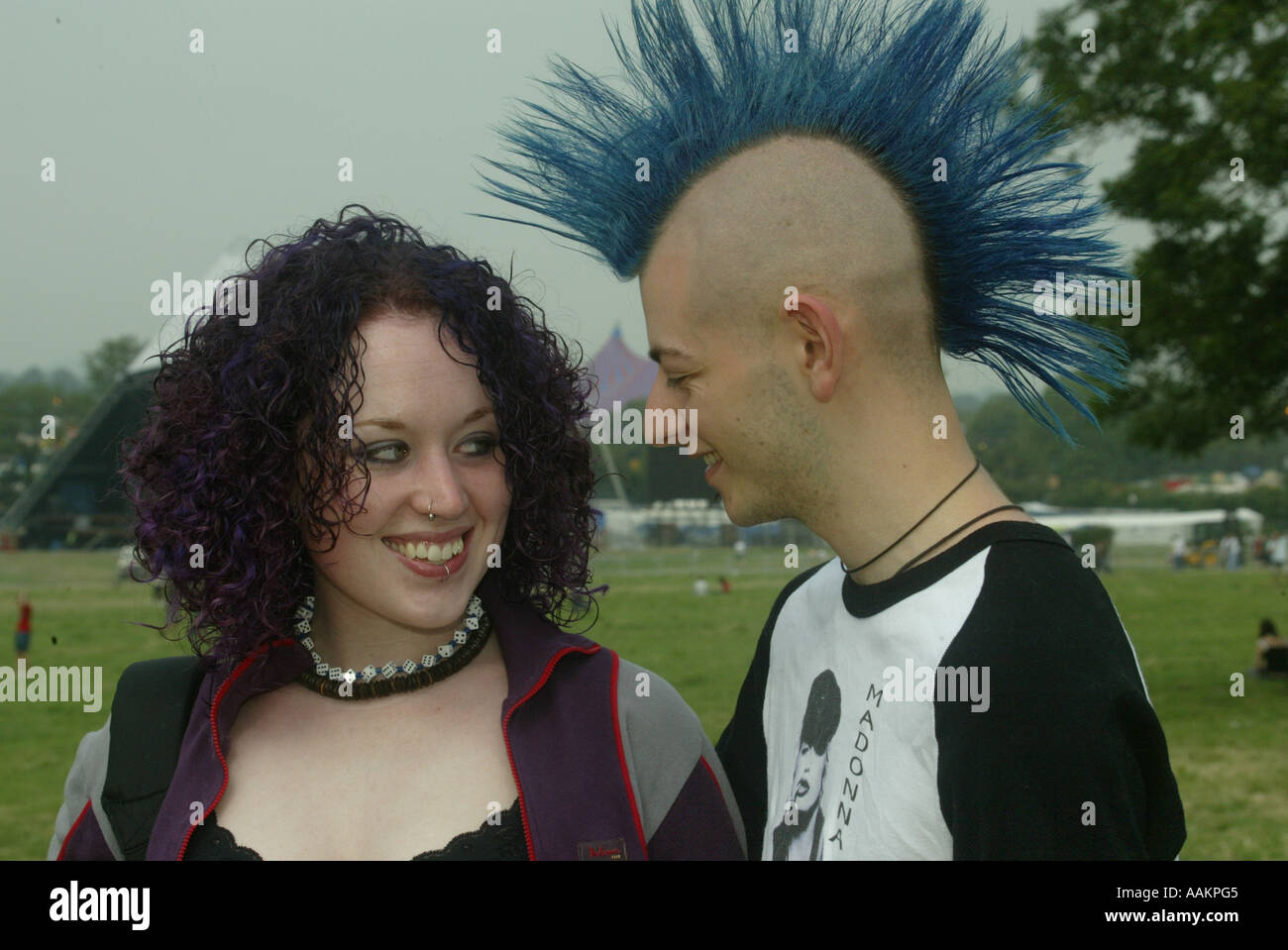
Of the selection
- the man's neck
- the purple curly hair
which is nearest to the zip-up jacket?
the purple curly hair

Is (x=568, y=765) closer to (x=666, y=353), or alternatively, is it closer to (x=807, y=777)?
(x=807, y=777)

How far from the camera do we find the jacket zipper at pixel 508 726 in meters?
2.16

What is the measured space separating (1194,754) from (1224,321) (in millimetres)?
3937

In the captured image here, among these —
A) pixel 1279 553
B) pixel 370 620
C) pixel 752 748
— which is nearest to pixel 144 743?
pixel 370 620

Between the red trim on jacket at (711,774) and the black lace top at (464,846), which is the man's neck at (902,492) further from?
the black lace top at (464,846)

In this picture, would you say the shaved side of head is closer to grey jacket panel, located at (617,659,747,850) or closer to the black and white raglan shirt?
the black and white raglan shirt

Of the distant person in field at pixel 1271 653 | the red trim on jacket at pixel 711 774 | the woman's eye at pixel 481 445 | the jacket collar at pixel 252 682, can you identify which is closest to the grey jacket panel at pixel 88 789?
the jacket collar at pixel 252 682

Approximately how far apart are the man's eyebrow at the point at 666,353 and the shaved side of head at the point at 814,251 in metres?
0.07

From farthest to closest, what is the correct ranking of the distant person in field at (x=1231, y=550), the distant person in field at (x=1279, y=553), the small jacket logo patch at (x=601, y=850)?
the distant person in field at (x=1231, y=550), the distant person in field at (x=1279, y=553), the small jacket logo patch at (x=601, y=850)

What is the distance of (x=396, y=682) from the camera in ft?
7.88

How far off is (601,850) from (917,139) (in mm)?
1479

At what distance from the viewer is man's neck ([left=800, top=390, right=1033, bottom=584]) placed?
2.06m

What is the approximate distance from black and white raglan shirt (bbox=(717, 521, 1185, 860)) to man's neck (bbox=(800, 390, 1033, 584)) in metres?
0.05
